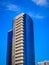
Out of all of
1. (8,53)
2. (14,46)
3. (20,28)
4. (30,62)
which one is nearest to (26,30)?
(20,28)

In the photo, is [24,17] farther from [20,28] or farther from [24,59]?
[24,59]

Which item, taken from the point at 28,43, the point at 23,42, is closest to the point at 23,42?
the point at 23,42

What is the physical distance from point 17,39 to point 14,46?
97.2 inches

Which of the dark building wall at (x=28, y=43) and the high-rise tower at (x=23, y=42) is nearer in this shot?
the high-rise tower at (x=23, y=42)

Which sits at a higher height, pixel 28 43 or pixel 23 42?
pixel 23 42

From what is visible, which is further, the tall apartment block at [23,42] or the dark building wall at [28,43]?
the dark building wall at [28,43]

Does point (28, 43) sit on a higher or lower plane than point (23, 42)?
lower

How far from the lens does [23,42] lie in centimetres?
4388

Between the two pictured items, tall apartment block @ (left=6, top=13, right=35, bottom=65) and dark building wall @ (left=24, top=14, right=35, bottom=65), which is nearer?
tall apartment block @ (left=6, top=13, right=35, bottom=65)

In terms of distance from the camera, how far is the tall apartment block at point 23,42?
42581 millimetres

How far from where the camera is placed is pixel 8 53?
56.7 meters

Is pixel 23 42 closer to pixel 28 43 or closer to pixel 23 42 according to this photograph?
pixel 23 42

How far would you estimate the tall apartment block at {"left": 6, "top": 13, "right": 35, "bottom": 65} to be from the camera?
42.6 meters

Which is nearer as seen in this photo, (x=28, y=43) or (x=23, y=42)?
(x=23, y=42)
